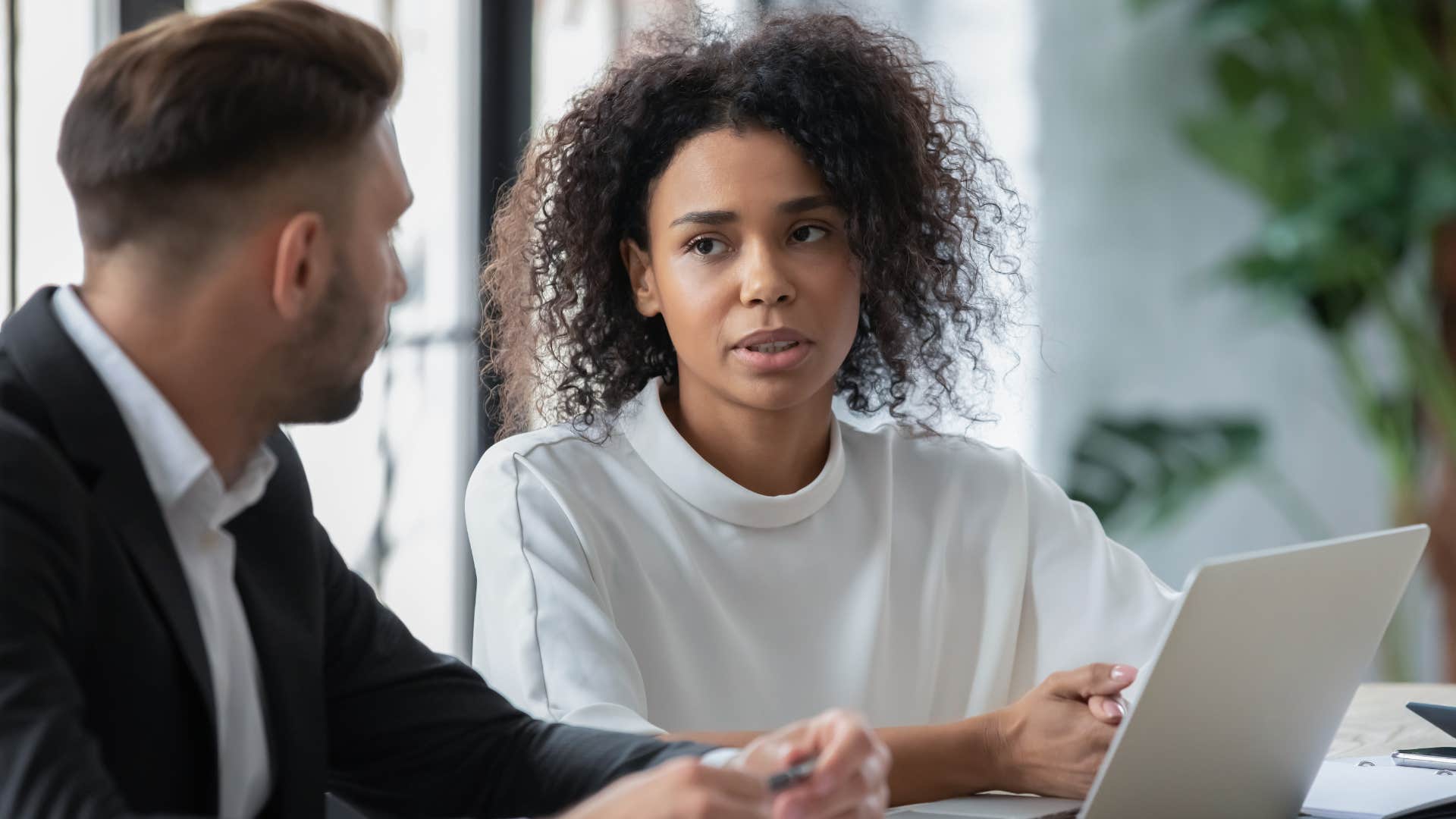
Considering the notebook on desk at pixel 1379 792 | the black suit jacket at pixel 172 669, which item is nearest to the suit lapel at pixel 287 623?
the black suit jacket at pixel 172 669

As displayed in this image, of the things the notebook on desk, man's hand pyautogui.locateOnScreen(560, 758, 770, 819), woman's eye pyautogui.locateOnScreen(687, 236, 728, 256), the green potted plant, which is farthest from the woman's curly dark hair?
the green potted plant

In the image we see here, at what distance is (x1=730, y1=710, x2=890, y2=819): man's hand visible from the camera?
1.04 metres

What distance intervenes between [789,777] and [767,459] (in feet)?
2.38

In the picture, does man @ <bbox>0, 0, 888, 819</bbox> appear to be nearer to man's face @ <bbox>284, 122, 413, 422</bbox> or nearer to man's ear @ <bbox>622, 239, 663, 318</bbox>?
man's face @ <bbox>284, 122, 413, 422</bbox>

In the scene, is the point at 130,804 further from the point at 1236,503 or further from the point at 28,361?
the point at 1236,503

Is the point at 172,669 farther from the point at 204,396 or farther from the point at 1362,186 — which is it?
the point at 1362,186

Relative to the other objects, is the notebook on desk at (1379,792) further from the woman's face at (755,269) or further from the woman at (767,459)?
the woman's face at (755,269)

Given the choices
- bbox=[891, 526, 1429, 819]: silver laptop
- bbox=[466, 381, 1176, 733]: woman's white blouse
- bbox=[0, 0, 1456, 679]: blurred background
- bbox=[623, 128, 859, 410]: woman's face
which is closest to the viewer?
bbox=[891, 526, 1429, 819]: silver laptop

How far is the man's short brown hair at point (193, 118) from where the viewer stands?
1012mm

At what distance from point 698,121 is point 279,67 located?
72 centimetres

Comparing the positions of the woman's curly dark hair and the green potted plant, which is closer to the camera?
the woman's curly dark hair

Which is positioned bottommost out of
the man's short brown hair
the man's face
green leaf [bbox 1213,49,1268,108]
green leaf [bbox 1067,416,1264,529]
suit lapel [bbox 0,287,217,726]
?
green leaf [bbox 1067,416,1264,529]

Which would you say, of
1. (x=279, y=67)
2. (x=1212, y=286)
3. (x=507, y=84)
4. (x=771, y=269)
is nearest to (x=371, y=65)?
(x=279, y=67)

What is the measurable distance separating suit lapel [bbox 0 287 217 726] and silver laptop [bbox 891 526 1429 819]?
0.62 meters
